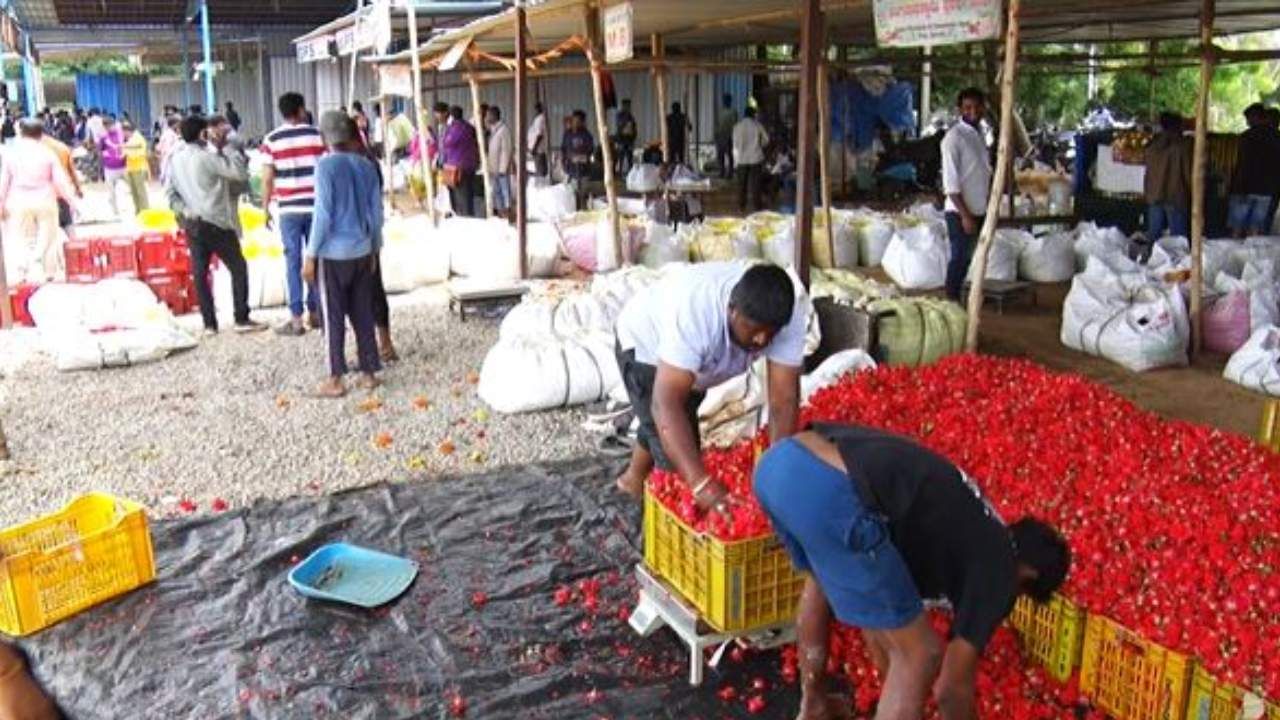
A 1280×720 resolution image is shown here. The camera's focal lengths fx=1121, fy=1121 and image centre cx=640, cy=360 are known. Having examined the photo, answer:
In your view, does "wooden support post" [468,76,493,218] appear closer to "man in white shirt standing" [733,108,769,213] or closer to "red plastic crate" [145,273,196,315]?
"red plastic crate" [145,273,196,315]

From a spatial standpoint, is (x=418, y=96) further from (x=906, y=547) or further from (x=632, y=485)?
(x=906, y=547)

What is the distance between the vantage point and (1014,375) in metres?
5.87

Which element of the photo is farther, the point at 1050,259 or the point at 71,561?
the point at 1050,259

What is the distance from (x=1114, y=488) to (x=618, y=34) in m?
6.30

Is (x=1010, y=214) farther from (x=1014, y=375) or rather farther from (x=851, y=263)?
(x=1014, y=375)

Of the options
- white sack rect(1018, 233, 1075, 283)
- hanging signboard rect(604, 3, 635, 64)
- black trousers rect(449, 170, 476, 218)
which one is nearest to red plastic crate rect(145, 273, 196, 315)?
hanging signboard rect(604, 3, 635, 64)

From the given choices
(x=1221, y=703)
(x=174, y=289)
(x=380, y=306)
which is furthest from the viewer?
(x=174, y=289)

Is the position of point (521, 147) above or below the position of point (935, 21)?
below

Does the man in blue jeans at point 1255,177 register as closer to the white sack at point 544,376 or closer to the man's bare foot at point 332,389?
the white sack at point 544,376

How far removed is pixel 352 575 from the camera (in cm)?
482

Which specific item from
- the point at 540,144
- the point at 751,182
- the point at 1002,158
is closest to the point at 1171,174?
the point at 1002,158

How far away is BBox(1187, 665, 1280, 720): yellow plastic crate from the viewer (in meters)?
2.96

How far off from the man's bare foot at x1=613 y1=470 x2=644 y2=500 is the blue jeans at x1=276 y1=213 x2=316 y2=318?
4222 millimetres

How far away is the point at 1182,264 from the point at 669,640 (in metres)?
7.33
